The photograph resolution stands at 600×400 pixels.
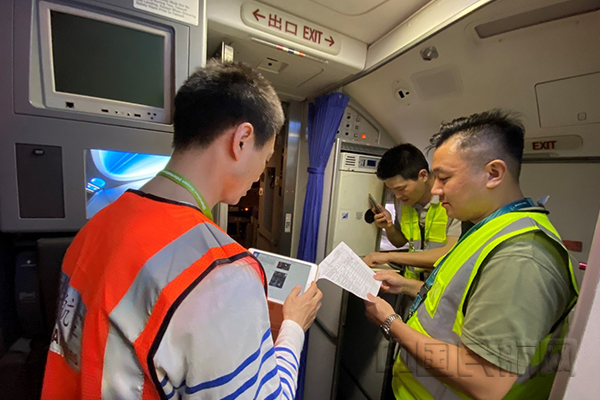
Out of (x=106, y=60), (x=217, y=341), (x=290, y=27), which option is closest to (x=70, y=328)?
(x=217, y=341)

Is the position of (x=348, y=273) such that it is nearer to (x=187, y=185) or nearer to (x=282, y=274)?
(x=282, y=274)

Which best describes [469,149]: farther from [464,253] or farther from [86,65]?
[86,65]

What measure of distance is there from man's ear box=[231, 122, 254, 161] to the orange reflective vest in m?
0.21

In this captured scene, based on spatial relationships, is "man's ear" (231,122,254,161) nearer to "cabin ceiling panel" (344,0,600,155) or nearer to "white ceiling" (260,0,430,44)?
"white ceiling" (260,0,430,44)

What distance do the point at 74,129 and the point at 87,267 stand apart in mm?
613

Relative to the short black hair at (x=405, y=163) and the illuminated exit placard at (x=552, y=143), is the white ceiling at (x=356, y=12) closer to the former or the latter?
the short black hair at (x=405, y=163)

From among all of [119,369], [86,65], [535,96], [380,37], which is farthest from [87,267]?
[535,96]

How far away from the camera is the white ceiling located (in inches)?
53.6

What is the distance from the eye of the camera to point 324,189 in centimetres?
248

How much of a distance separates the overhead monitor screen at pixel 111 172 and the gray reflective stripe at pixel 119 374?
668mm

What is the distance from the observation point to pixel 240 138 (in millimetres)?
686

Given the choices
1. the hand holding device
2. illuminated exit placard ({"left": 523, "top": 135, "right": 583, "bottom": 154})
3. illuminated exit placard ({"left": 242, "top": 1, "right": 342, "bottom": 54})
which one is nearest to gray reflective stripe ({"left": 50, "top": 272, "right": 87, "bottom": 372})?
the hand holding device

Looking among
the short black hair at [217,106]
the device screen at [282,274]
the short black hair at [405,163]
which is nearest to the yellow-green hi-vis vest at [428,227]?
the short black hair at [405,163]

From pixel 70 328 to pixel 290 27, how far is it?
5.67 ft
